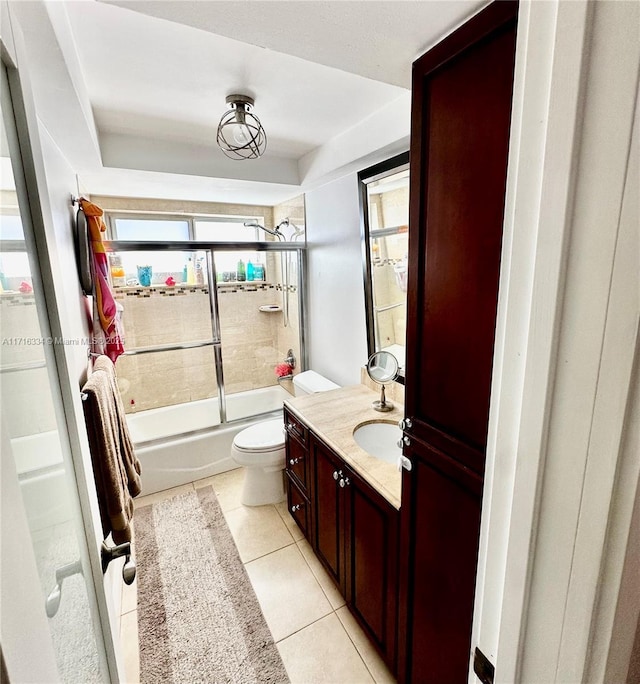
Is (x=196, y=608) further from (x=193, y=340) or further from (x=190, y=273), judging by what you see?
(x=190, y=273)

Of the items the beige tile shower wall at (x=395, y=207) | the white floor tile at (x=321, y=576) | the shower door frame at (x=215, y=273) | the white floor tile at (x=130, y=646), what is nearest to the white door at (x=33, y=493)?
the white floor tile at (x=130, y=646)

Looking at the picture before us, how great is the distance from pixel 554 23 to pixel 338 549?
1.88 metres

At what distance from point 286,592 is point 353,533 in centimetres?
64

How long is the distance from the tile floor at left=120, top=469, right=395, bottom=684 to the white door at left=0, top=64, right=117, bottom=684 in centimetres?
100

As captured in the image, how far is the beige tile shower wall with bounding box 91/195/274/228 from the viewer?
119 inches

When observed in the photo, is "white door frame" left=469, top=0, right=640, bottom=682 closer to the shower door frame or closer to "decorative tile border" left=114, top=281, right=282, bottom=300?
the shower door frame

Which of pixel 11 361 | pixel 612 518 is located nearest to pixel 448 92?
pixel 612 518

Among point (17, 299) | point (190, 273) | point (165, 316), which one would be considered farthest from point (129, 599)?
point (190, 273)

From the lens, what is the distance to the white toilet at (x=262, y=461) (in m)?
2.34

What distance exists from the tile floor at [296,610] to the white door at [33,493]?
996 mm

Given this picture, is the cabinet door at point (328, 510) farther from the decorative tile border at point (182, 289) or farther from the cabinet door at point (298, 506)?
the decorative tile border at point (182, 289)

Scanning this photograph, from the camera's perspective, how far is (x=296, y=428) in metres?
1.99

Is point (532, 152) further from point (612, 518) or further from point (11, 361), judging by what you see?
point (11, 361)

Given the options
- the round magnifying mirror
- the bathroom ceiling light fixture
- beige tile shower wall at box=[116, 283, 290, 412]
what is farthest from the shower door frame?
the round magnifying mirror
